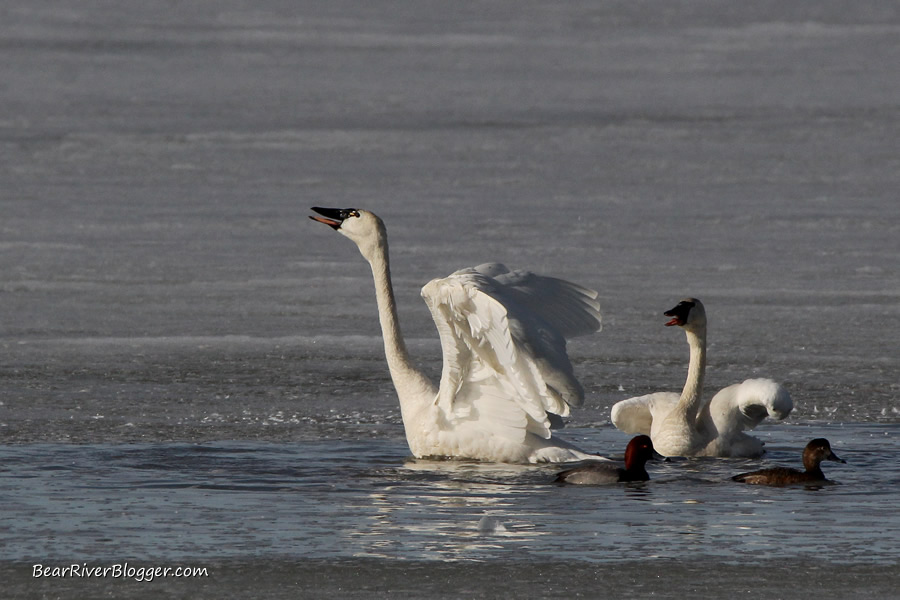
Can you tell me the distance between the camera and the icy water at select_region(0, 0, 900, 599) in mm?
5199

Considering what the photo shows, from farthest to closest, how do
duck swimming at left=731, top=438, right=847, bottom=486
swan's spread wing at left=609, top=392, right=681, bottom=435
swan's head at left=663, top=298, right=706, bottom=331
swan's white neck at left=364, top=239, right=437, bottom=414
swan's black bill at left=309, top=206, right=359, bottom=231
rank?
swan's black bill at left=309, top=206, right=359, bottom=231 → swan's head at left=663, top=298, right=706, bottom=331 → swan's spread wing at left=609, top=392, right=681, bottom=435 → swan's white neck at left=364, top=239, right=437, bottom=414 → duck swimming at left=731, top=438, right=847, bottom=486

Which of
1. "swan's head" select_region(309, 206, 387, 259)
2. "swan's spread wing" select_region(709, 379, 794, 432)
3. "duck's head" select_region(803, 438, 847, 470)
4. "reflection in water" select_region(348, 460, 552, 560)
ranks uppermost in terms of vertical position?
"swan's head" select_region(309, 206, 387, 259)

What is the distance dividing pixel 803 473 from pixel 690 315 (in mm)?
1454

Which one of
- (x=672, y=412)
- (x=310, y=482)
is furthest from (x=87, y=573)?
(x=672, y=412)

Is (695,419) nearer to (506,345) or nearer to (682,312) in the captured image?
(682,312)

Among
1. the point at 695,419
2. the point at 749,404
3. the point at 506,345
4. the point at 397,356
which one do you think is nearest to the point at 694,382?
the point at 695,419

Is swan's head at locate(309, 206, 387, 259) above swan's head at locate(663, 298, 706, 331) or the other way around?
above

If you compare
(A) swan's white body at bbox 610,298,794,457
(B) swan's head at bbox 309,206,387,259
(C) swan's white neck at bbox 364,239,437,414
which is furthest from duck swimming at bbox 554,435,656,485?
(B) swan's head at bbox 309,206,387,259

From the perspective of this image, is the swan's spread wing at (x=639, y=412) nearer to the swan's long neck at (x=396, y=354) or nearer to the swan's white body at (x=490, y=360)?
the swan's white body at (x=490, y=360)

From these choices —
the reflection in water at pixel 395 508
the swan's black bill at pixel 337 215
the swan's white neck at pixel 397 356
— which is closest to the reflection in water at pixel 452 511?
the reflection in water at pixel 395 508

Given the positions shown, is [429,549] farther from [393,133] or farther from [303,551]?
[393,133]

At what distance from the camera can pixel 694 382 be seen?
752 cm

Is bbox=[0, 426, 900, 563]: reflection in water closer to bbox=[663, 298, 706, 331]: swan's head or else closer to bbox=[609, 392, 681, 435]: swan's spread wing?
bbox=[609, 392, 681, 435]: swan's spread wing

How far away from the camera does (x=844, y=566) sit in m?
4.93
